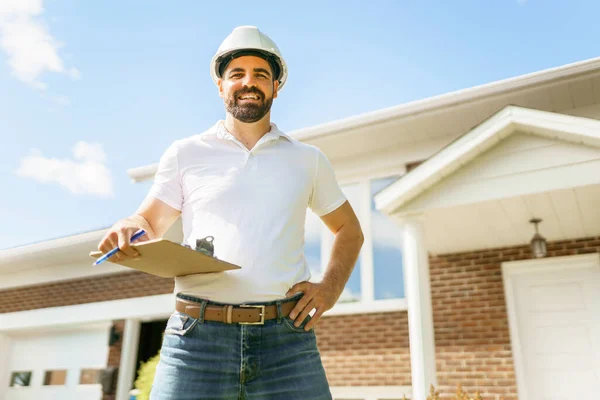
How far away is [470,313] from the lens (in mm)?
6781

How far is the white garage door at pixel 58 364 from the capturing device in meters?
9.66

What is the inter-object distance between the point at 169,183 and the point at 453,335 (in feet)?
18.7

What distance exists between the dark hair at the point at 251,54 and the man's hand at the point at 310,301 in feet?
2.92

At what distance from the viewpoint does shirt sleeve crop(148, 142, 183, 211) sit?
6.50ft

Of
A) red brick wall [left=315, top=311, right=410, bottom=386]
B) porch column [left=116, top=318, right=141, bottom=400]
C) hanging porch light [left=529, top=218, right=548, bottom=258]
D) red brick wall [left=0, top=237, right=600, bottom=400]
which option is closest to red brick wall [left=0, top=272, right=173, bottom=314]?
porch column [left=116, top=318, right=141, bottom=400]

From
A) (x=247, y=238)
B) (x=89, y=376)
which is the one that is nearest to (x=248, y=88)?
(x=247, y=238)

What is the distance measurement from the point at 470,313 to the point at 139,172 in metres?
6.06

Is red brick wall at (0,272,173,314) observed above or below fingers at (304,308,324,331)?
above

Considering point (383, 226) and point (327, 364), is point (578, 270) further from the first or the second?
point (327, 364)

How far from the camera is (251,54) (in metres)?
2.05

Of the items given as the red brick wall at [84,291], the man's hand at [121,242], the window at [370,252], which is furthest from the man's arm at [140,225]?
the red brick wall at [84,291]

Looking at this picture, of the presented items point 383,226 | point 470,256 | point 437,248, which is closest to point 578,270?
point 470,256

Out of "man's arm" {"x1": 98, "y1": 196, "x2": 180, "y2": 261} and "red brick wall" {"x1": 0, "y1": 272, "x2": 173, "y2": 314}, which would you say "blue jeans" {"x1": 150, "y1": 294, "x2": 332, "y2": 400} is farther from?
"red brick wall" {"x1": 0, "y1": 272, "x2": 173, "y2": 314}

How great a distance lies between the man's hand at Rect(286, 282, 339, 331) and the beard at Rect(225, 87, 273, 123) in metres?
0.68
